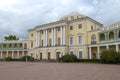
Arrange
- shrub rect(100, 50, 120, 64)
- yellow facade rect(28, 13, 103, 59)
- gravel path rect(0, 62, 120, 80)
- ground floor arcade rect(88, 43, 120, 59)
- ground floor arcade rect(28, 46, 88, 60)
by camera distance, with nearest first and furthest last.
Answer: gravel path rect(0, 62, 120, 80)
shrub rect(100, 50, 120, 64)
ground floor arcade rect(88, 43, 120, 59)
yellow facade rect(28, 13, 103, 59)
ground floor arcade rect(28, 46, 88, 60)

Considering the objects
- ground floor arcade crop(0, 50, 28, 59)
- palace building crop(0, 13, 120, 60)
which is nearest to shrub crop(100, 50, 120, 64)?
palace building crop(0, 13, 120, 60)

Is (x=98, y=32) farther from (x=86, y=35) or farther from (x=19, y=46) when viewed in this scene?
(x=19, y=46)

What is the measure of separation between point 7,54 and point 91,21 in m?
37.6

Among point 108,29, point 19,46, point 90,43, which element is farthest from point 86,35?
point 19,46

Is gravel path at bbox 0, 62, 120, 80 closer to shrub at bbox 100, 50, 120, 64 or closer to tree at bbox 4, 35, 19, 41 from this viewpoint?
shrub at bbox 100, 50, 120, 64

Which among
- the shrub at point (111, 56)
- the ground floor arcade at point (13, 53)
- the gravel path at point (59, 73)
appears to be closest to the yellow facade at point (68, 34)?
the ground floor arcade at point (13, 53)

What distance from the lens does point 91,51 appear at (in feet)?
155

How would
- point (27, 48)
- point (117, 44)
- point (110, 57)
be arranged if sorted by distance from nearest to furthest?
point (110, 57) → point (117, 44) → point (27, 48)

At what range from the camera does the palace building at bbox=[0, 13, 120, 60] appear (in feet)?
141

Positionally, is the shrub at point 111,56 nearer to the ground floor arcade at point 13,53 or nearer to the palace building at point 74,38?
the palace building at point 74,38

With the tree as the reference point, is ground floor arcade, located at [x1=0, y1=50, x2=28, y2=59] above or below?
below

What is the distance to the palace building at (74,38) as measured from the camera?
43.1 metres

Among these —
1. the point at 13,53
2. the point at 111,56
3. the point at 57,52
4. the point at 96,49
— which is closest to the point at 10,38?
the point at 13,53

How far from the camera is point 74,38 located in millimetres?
50844
